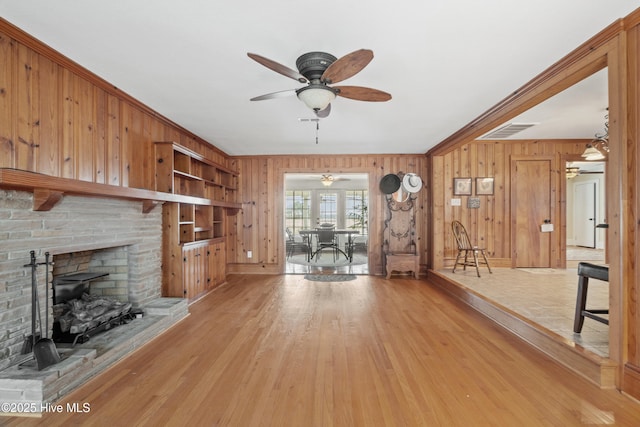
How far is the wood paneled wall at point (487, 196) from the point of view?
510 cm

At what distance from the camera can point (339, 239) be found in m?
8.70

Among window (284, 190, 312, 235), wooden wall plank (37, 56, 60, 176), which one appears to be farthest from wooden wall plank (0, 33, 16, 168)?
window (284, 190, 312, 235)

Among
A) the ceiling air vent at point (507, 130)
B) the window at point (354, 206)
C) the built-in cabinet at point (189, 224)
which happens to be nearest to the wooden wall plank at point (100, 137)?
the built-in cabinet at point (189, 224)

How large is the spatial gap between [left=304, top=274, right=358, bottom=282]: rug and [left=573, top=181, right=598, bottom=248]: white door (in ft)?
22.3

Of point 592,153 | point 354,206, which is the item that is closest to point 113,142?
point 592,153

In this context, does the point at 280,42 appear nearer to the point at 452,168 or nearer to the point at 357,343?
the point at 357,343

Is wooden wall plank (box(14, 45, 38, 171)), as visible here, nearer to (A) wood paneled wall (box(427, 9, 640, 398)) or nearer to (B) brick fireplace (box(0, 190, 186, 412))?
(B) brick fireplace (box(0, 190, 186, 412))

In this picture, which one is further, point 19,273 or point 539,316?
point 539,316

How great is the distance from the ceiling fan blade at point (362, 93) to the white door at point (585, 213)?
8.26m

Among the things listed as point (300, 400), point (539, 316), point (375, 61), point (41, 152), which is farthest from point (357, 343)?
point (41, 152)

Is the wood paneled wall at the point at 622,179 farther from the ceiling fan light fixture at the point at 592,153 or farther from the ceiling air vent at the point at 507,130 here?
the ceiling fan light fixture at the point at 592,153

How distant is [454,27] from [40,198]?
2.99m

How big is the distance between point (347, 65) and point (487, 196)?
455cm

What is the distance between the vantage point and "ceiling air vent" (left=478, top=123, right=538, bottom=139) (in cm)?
419
